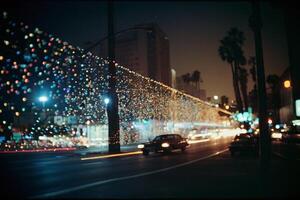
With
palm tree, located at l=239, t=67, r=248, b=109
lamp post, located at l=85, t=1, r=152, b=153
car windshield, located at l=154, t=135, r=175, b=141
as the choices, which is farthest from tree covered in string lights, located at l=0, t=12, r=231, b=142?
palm tree, located at l=239, t=67, r=248, b=109

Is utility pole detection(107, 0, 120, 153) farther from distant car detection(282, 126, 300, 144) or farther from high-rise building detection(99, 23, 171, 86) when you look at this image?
high-rise building detection(99, 23, 171, 86)

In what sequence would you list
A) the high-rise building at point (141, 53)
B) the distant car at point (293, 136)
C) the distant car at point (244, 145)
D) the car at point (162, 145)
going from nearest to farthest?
the distant car at point (244, 145), the car at point (162, 145), the distant car at point (293, 136), the high-rise building at point (141, 53)

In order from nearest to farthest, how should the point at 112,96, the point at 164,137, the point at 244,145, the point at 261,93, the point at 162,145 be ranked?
1. the point at 261,93
2. the point at 244,145
3. the point at 162,145
4. the point at 164,137
5. the point at 112,96

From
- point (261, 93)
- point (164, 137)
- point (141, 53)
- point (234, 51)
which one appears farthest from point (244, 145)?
point (141, 53)

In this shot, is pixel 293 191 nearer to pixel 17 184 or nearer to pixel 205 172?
pixel 205 172

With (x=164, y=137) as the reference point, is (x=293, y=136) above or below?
below

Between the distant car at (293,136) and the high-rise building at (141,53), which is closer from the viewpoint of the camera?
the distant car at (293,136)

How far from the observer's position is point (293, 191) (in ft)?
36.5

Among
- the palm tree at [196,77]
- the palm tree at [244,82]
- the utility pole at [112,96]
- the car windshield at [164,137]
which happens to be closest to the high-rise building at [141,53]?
the palm tree at [196,77]

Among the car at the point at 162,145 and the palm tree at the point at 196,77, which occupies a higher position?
the palm tree at the point at 196,77

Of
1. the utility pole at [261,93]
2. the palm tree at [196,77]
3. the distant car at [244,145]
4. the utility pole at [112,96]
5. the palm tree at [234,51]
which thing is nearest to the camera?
the utility pole at [261,93]

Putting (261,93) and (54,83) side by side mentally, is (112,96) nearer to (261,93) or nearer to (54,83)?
(54,83)

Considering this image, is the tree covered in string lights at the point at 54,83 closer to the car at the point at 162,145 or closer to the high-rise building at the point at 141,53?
the car at the point at 162,145

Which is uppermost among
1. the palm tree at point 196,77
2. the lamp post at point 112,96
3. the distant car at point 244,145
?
the palm tree at point 196,77
